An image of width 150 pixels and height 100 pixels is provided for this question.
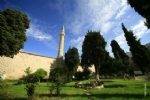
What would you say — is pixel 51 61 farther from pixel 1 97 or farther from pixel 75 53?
pixel 1 97

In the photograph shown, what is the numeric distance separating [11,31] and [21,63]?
43.8 feet

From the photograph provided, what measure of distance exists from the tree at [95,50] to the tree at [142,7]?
631 inches

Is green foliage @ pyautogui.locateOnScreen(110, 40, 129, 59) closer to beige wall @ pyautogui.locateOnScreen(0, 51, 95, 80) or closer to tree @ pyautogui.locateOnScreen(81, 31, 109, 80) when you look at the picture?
tree @ pyautogui.locateOnScreen(81, 31, 109, 80)

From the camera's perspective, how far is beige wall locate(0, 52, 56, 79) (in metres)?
27.3

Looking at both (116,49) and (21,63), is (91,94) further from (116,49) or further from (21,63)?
(116,49)

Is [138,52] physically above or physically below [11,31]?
below

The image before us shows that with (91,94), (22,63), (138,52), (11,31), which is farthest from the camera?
(22,63)

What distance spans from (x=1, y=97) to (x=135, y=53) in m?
23.9

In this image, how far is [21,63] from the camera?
3030cm

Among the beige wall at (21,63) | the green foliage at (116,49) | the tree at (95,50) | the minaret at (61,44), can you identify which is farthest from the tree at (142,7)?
the minaret at (61,44)

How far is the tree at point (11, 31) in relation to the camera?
1781 cm

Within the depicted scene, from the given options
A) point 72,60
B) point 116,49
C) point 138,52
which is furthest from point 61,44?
point 138,52

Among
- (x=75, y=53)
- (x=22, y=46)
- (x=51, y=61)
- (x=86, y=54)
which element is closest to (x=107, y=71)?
(x=75, y=53)

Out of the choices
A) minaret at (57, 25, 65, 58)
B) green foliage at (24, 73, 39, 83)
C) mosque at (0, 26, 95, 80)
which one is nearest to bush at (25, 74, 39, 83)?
green foliage at (24, 73, 39, 83)
